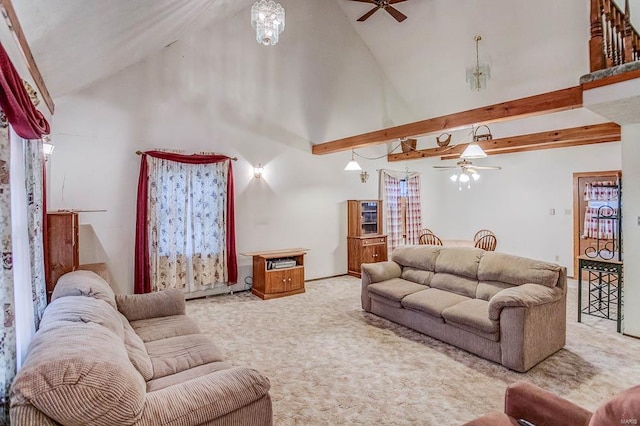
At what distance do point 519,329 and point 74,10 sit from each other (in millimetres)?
3899

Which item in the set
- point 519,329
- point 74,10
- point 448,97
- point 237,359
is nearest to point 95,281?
point 237,359

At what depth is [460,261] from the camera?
4199 mm

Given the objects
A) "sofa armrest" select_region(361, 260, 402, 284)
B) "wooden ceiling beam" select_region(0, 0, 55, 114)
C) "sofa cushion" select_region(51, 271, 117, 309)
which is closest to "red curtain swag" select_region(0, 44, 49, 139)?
"wooden ceiling beam" select_region(0, 0, 55, 114)

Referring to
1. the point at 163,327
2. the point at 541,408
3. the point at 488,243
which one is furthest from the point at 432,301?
the point at 488,243

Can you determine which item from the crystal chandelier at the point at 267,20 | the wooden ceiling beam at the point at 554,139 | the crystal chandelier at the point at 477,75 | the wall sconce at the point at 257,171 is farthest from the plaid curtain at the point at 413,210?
the crystal chandelier at the point at 267,20

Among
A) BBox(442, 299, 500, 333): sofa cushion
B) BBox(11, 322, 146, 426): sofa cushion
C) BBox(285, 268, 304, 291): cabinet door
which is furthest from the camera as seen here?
BBox(285, 268, 304, 291): cabinet door

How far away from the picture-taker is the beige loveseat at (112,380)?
49.7 inches

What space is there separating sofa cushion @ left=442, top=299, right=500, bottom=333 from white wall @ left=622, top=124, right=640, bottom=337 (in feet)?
5.13

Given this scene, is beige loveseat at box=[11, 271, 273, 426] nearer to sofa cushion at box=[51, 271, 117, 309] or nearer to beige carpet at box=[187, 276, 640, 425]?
sofa cushion at box=[51, 271, 117, 309]

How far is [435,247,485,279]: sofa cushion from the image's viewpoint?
13.3ft

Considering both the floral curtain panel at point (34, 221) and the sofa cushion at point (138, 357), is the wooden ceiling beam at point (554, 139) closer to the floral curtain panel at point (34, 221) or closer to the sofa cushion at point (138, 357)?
the sofa cushion at point (138, 357)

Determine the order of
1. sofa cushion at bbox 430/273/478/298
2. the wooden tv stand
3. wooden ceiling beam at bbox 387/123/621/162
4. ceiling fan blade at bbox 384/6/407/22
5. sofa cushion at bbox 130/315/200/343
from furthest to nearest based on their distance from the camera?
the wooden tv stand
ceiling fan blade at bbox 384/6/407/22
wooden ceiling beam at bbox 387/123/621/162
sofa cushion at bbox 430/273/478/298
sofa cushion at bbox 130/315/200/343

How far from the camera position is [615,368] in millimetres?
3072

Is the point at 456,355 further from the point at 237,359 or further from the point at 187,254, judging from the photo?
the point at 187,254
